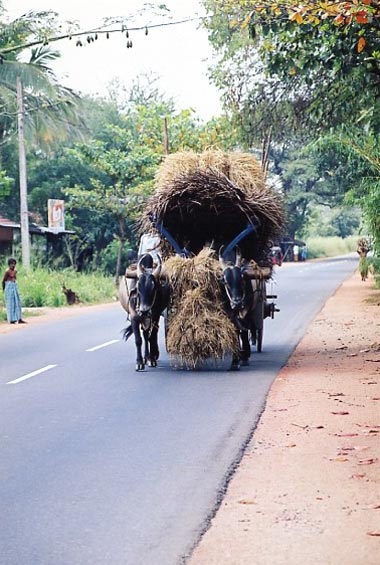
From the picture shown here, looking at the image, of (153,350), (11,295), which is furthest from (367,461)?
(11,295)

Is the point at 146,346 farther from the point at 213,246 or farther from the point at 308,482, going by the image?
the point at 308,482

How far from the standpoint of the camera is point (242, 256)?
50.3 feet

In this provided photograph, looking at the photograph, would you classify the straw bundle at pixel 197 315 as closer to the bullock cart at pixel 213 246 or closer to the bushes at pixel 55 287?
the bullock cart at pixel 213 246

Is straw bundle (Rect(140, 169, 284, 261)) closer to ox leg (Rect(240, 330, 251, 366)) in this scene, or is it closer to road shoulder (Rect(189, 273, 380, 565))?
ox leg (Rect(240, 330, 251, 366))

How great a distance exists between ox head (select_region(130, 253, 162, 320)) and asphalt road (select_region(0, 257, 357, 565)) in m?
0.86

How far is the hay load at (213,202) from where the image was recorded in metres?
14.5

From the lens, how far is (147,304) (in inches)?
547

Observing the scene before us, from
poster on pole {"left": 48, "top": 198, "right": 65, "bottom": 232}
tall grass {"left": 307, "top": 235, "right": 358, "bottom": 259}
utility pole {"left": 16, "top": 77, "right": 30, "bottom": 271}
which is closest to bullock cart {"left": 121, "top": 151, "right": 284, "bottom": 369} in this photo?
utility pole {"left": 16, "top": 77, "right": 30, "bottom": 271}

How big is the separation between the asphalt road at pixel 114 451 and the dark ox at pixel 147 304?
0.31 meters

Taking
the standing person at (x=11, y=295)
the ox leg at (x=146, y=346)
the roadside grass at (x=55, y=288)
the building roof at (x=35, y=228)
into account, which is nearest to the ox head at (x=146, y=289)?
the ox leg at (x=146, y=346)

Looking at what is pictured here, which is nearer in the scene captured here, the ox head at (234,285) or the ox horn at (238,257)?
the ox head at (234,285)

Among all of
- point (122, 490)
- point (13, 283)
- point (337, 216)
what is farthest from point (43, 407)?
point (337, 216)

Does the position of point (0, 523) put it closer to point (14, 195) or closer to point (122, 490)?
Result: point (122, 490)

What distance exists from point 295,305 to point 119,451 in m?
20.8
